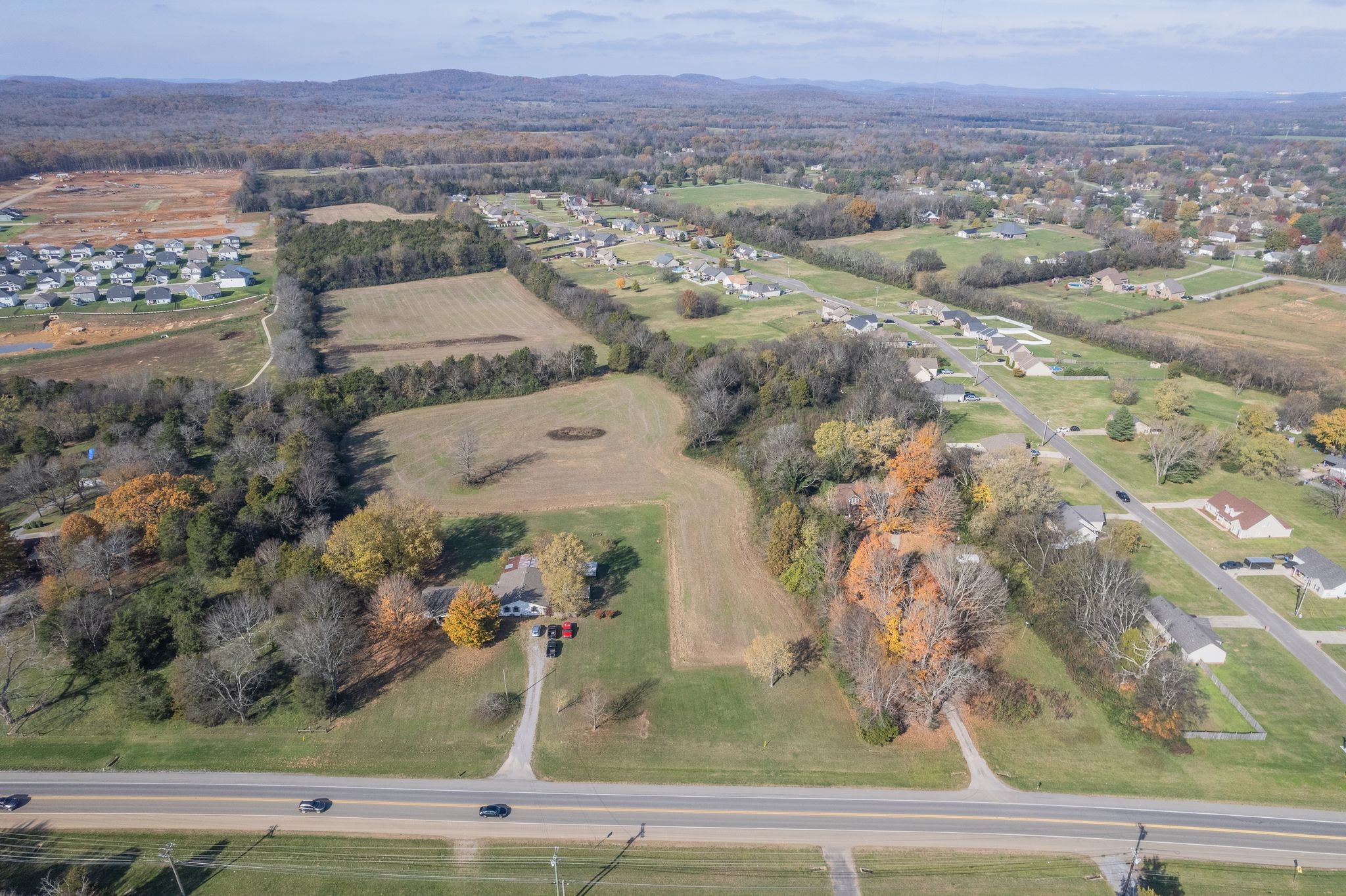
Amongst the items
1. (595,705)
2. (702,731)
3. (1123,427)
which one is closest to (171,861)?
(595,705)

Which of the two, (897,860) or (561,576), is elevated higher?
(561,576)

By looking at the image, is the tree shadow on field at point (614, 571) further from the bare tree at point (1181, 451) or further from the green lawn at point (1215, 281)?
the green lawn at point (1215, 281)

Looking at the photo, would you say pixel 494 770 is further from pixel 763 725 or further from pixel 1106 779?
pixel 1106 779

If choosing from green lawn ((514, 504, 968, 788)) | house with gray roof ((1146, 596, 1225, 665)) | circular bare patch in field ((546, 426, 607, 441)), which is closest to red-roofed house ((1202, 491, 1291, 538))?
house with gray roof ((1146, 596, 1225, 665))

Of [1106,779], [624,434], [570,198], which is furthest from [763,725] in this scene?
[570,198]

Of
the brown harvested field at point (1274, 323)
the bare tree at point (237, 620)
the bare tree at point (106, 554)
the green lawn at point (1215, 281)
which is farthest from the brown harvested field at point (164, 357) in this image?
the green lawn at point (1215, 281)

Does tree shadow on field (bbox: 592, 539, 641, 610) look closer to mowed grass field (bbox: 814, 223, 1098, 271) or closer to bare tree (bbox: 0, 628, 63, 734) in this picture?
bare tree (bbox: 0, 628, 63, 734)
